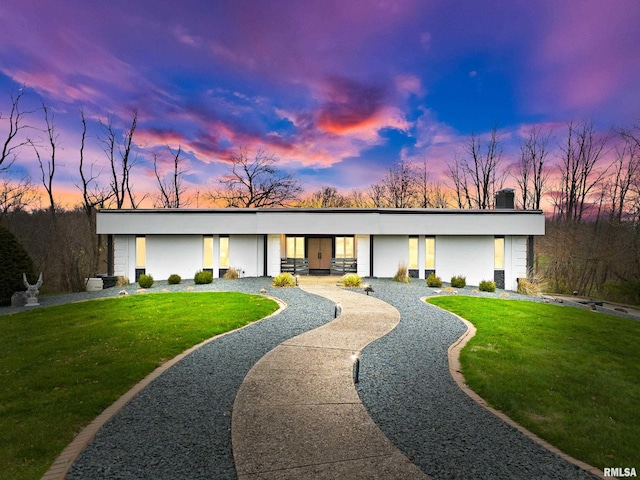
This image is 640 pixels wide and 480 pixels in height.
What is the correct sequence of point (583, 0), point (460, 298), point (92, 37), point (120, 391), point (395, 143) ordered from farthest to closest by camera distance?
point (395, 143)
point (92, 37)
point (460, 298)
point (583, 0)
point (120, 391)

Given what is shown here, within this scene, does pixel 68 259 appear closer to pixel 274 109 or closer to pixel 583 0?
pixel 274 109

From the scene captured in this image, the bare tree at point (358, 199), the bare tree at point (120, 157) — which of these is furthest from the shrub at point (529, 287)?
the bare tree at point (120, 157)

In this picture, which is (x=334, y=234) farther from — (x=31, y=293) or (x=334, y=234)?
(x=31, y=293)

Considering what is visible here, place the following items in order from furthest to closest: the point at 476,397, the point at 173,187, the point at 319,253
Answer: the point at 173,187 → the point at 319,253 → the point at 476,397

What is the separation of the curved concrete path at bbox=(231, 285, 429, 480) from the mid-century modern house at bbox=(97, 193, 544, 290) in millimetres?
12360

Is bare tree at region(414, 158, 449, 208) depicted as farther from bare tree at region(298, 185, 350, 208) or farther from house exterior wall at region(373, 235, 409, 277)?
house exterior wall at region(373, 235, 409, 277)

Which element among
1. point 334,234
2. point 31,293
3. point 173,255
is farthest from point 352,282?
point 31,293

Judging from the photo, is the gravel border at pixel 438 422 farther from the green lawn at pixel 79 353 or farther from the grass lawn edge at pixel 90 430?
the green lawn at pixel 79 353

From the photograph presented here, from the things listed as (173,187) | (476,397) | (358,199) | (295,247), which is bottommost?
(476,397)

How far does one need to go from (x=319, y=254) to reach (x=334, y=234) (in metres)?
2.57

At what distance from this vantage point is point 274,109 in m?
27.3

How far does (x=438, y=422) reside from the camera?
449cm

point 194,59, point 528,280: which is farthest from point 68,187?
point 528,280

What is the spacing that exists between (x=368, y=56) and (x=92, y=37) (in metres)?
14.0
